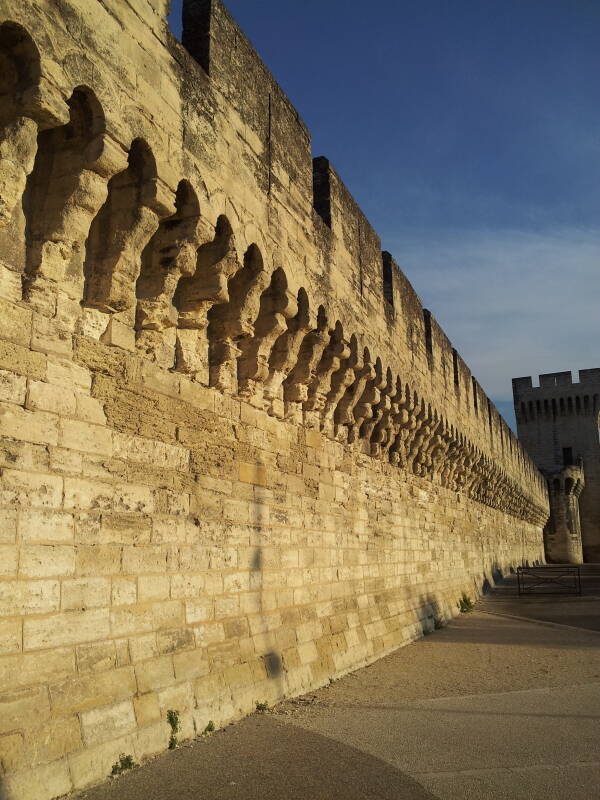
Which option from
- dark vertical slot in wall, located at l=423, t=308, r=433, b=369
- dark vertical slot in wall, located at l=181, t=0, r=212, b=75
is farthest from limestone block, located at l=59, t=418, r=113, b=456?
dark vertical slot in wall, located at l=423, t=308, r=433, b=369

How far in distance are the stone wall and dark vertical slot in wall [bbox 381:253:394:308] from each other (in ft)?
6.63

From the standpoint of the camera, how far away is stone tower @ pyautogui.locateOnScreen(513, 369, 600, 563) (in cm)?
3775

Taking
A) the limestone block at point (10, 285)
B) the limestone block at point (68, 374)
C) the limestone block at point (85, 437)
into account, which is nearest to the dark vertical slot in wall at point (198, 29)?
the limestone block at point (10, 285)

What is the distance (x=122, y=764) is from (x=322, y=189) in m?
6.07

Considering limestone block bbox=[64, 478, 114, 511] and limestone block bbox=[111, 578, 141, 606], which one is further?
limestone block bbox=[111, 578, 141, 606]

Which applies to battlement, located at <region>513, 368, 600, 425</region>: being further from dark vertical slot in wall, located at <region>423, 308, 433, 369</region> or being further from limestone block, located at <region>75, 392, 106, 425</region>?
limestone block, located at <region>75, 392, 106, 425</region>

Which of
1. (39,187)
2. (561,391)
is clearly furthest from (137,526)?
(561,391)

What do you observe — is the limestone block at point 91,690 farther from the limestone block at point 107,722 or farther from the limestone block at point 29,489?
the limestone block at point 29,489

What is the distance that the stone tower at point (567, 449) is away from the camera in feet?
124

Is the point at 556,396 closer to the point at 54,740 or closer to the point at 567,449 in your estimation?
the point at 567,449

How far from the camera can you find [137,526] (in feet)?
13.7

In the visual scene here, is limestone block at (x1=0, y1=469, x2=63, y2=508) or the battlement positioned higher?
the battlement

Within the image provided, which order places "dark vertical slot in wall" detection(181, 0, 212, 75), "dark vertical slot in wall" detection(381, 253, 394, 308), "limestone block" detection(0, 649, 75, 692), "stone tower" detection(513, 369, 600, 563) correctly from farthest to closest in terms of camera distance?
1. "stone tower" detection(513, 369, 600, 563)
2. "dark vertical slot in wall" detection(381, 253, 394, 308)
3. "dark vertical slot in wall" detection(181, 0, 212, 75)
4. "limestone block" detection(0, 649, 75, 692)

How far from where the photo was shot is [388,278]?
10.1 meters
